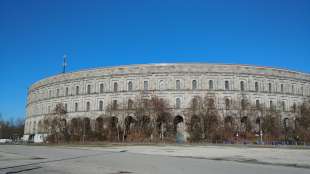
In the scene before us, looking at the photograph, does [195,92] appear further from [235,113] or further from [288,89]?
[288,89]

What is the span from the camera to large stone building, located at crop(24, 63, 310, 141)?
192ft

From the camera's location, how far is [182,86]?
2320 inches

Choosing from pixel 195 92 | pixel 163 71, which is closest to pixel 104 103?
pixel 163 71

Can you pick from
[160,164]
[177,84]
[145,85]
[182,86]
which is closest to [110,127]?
[145,85]

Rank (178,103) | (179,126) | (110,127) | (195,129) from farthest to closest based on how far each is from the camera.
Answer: (179,126), (178,103), (110,127), (195,129)

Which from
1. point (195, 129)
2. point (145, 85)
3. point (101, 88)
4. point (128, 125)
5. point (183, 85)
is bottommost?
point (195, 129)

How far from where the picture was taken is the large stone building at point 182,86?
58.7 meters

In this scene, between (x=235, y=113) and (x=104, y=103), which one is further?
(x=104, y=103)

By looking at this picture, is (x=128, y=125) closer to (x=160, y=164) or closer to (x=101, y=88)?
(x=101, y=88)

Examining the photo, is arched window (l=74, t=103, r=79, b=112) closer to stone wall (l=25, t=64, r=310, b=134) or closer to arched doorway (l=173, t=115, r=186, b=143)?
stone wall (l=25, t=64, r=310, b=134)

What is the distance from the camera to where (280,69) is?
207 ft

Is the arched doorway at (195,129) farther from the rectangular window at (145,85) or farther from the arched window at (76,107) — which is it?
the arched window at (76,107)

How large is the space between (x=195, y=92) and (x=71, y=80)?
2646cm

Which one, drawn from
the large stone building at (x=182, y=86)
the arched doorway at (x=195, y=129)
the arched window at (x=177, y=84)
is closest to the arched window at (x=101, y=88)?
the large stone building at (x=182, y=86)
